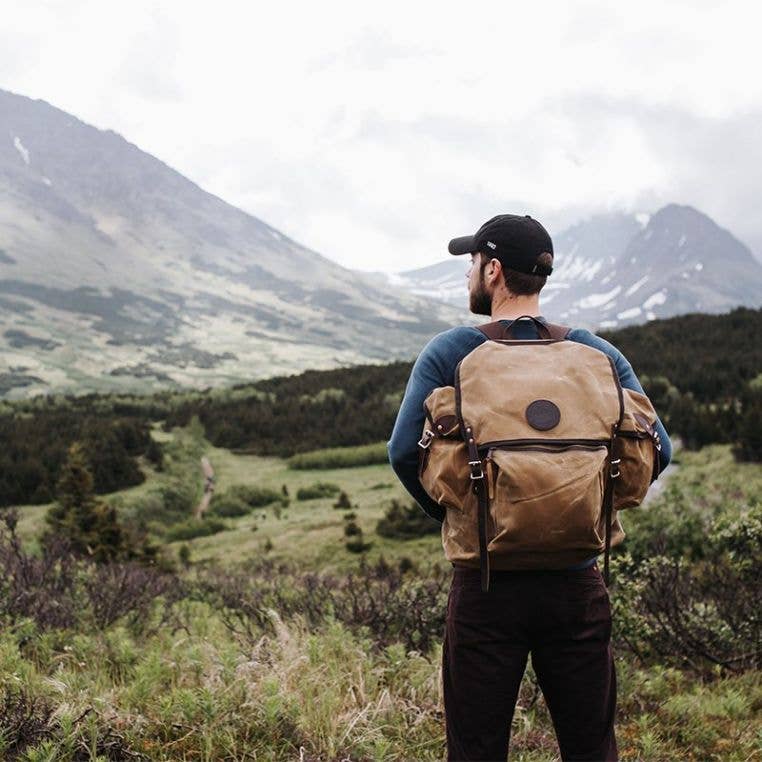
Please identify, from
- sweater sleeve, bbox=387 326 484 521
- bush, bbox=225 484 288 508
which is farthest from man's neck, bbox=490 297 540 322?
bush, bbox=225 484 288 508

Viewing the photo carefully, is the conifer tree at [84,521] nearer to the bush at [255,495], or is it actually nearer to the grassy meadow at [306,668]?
the grassy meadow at [306,668]

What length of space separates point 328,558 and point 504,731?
10.3 metres

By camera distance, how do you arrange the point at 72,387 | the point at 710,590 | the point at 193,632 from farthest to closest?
1. the point at 72,387
2. the point at 710,590
3. the point at 193,632

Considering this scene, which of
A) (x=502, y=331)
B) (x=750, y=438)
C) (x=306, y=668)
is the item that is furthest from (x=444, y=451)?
(x=750, y=438)

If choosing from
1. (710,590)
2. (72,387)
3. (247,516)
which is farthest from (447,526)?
(72,387)

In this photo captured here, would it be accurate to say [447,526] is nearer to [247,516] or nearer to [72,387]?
[247,516]

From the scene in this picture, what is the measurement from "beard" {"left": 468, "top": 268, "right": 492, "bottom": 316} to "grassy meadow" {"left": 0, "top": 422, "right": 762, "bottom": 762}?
7.02ft

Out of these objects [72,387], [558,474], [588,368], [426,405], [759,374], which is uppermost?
[759,374]

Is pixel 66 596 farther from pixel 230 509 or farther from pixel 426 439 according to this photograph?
pixel 230 509

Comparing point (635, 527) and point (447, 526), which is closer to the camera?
point (447, 526)

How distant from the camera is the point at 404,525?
13.1 metres

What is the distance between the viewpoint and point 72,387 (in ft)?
401

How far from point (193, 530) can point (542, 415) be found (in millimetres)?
15552

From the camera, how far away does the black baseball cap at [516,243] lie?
244 centimetres
